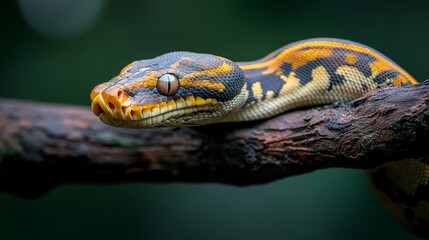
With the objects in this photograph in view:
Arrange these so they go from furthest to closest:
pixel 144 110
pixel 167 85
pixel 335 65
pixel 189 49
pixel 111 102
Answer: pixel 189 49 → pixel 335 65 → pixel 167 85 → pixel 144 110 → pixel 111 102

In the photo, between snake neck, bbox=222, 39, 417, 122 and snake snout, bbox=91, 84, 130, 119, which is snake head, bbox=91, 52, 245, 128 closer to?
snake snout, bbox=91, 84, 130, 119

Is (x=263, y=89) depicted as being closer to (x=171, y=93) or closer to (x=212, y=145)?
(x=212, y=145)

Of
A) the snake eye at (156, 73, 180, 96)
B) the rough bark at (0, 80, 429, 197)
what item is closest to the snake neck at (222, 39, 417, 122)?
the rough bark at (0, 80, 429, 197)

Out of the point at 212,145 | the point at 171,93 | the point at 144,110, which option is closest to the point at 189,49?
the point at 212,145

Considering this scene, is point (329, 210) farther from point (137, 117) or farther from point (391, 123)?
point (137, 117)

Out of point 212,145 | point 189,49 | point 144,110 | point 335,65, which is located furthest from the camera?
point 189,49

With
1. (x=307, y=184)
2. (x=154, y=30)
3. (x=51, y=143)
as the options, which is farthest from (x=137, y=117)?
(x=154, y=30)
